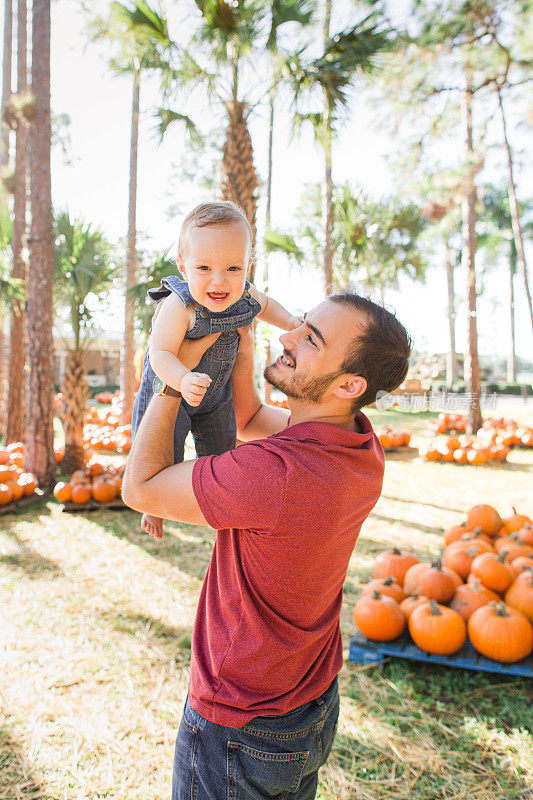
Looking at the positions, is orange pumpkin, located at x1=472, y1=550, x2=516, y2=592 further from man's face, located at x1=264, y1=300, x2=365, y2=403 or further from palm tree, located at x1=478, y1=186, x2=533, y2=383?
palm tree, located at x1=478, y1=186, x2=533, y2=383

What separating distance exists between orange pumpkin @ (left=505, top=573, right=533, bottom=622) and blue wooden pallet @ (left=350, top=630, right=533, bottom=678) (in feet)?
0.95

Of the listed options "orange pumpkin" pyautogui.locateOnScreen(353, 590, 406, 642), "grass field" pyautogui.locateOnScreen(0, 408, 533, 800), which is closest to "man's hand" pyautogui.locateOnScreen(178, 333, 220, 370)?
"grass field" pyautogui.locateOnScreen(0, 408, 533, 800)

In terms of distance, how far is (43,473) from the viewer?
7.68 meters

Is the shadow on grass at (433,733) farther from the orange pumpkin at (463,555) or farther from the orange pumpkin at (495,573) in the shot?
the orange pumpkin at (463,555)

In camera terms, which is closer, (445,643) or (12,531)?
(445,643)

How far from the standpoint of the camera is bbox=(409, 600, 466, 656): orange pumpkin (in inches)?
133

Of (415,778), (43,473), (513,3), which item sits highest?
(513,3)

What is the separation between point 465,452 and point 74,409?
7207 mm

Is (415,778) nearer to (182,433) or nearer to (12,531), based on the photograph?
(182,433)

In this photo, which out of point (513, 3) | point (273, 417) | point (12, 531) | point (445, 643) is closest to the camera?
point (273, 417)

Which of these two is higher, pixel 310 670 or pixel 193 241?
pixel 193 241

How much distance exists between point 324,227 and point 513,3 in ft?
16.1

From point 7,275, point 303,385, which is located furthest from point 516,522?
point 7,275

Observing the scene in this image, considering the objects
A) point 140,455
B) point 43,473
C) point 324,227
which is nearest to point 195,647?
point 140,455
